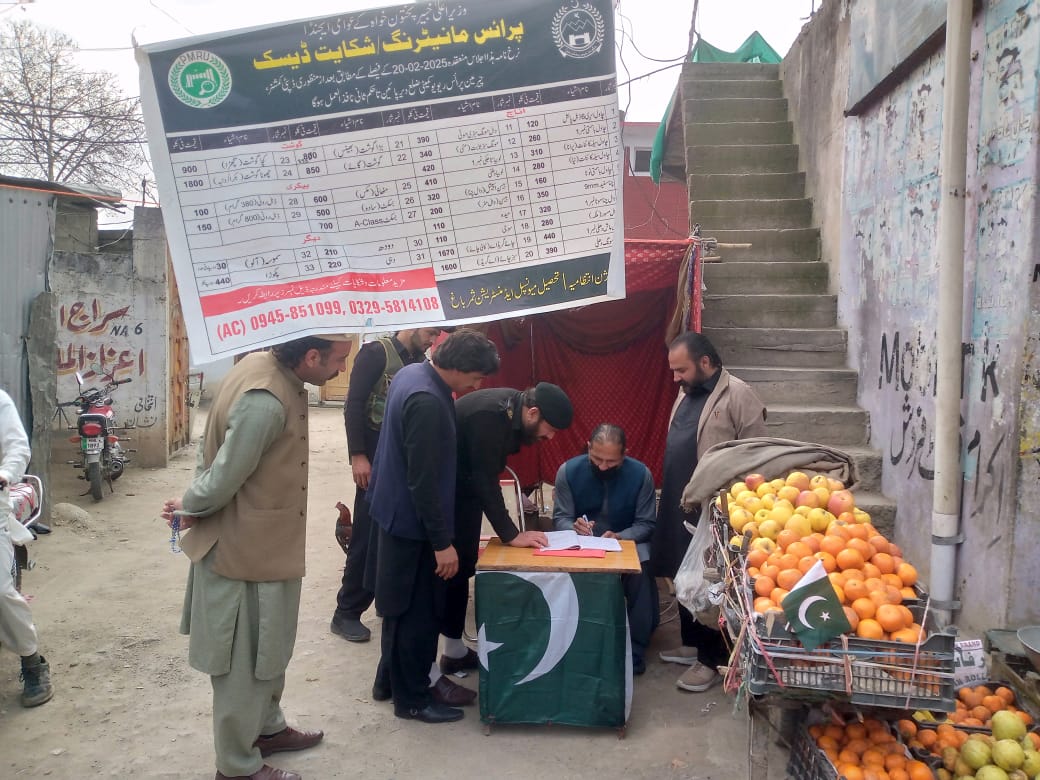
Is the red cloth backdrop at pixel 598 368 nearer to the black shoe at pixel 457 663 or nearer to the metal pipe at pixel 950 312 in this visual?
the black shoe at pixel 457 663

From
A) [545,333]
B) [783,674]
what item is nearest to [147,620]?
[545,333]

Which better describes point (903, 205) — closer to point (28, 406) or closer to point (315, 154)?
point (315, 154)

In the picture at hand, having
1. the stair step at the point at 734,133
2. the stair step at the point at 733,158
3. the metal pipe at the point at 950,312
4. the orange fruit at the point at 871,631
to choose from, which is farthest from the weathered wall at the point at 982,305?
the stair step at the point at 734,133

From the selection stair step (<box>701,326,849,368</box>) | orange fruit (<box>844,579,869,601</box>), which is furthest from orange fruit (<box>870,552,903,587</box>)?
stair step (<box>701,326,849,368</box>)

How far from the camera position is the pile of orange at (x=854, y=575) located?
2.24 meters

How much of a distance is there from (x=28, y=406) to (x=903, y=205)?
21.0ft

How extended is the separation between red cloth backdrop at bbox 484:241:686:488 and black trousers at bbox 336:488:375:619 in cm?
167

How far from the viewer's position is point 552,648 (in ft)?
11.4

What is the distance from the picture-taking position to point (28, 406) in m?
6.17

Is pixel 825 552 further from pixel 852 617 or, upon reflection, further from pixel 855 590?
pixel 852 617

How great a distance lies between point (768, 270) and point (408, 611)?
14.9 ft

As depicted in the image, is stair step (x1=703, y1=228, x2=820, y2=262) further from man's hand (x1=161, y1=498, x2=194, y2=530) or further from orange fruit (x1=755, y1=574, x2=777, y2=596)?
man's hand (x1=161, y1=498, x2=194, y2=530)

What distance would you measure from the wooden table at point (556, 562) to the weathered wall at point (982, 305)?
5.36ft

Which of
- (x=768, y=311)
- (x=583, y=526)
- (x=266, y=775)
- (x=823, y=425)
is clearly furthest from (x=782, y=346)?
(x=266, y=775)
